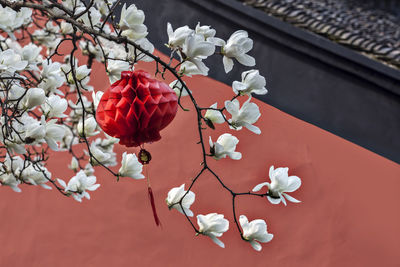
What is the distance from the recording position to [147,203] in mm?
2051

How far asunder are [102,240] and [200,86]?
0.76 m

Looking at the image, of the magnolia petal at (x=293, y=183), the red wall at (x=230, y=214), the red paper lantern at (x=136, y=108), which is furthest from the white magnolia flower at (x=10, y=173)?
the red wall at (x=230, y=214)

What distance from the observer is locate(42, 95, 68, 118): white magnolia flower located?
1.09m

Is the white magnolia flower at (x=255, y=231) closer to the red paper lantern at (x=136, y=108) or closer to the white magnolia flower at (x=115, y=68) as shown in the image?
the red paper lantern at (x=136, y=108)

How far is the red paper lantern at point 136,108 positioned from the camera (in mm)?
865

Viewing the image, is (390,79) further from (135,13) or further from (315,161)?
(135,13)

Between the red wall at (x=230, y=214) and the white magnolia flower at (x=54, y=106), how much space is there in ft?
3.29

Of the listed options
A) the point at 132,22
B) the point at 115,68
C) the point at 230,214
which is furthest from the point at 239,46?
the point at 230,214

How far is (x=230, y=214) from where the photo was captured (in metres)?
2.02

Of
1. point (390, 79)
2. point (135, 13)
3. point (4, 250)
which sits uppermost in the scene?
point (135, 13)

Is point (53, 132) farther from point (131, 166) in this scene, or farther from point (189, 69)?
point (189, 69)

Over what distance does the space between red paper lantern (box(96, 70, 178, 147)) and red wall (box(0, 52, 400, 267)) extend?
1173 millimetres

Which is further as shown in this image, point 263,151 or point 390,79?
point 263,151

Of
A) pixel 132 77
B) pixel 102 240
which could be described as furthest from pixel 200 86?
pixel 132 77
